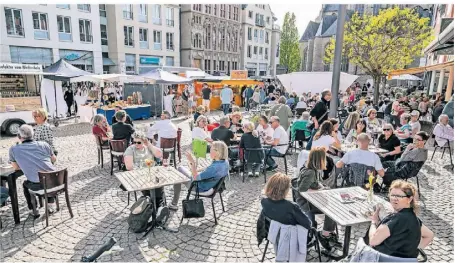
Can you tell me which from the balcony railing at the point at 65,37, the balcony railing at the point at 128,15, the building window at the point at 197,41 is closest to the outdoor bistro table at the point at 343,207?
the balcony railing at the point at 65,37

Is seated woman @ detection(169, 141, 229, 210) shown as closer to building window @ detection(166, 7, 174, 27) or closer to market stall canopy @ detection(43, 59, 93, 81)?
market stall canopy @ detection(43, 59, 93, 81)

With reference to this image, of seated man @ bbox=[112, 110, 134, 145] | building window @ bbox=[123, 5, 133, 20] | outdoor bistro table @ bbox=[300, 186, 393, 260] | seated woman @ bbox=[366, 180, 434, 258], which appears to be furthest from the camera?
building window @ bbox=[123, 5, 133, 20]

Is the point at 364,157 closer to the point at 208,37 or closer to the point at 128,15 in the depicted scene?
the point at 128,15

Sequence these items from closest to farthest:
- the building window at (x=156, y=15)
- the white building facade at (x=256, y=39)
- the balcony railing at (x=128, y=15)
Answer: the balcony railing at (x=128, y=15) < the building window at (x=156, y=15) < the white building facade at (x=256, y=39)

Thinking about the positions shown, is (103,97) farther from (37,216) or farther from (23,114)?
(37,216)

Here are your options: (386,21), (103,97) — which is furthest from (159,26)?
(386,21)

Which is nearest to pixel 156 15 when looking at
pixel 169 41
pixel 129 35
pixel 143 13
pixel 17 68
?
pixel 143 13

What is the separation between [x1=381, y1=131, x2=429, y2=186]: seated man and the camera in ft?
18.0

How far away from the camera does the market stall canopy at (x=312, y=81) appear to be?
44.9 ft

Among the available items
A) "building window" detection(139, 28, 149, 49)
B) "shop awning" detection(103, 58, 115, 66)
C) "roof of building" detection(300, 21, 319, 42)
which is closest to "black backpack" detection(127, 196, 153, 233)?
"shop awning" detection(103, 58, 115, 66)

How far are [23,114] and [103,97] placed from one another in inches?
219

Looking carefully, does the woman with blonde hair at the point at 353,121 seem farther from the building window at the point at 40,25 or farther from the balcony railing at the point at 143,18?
the balcony railing at the point at 143,18

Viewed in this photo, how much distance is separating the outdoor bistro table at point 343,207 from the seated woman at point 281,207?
1.54ft

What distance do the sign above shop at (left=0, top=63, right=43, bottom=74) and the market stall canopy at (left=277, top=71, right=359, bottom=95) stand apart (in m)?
11.7
